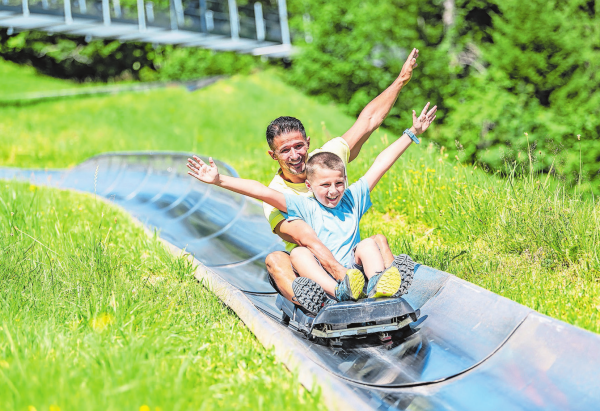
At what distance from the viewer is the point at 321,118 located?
56.5ft

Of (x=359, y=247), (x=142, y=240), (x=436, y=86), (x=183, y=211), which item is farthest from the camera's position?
(x=436, y=86)

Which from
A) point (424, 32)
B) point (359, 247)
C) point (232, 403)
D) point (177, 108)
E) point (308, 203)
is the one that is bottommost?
point (232, 403)

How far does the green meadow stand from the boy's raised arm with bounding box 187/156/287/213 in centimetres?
70

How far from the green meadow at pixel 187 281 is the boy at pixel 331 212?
514 mm

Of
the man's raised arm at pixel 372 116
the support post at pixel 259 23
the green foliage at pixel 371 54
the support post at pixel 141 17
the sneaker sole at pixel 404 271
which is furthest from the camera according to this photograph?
the support post at pixel 259 23

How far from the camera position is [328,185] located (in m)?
3.59

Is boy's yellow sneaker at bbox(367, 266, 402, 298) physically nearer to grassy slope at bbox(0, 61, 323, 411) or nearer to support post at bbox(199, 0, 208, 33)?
grassy slope at bbox(0, 61, 323, 411)

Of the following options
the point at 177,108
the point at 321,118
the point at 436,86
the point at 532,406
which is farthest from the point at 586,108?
the point at 532,406

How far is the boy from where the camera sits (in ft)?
11.2

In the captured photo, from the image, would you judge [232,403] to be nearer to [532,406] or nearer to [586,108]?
[532,406]

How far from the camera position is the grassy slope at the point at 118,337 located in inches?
96.3

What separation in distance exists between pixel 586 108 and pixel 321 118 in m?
6.38

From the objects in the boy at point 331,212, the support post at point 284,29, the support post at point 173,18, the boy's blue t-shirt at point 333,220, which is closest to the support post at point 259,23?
the support post at point 284,29

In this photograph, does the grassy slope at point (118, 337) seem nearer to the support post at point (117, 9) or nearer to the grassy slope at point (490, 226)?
the grassy slope at point (490, 226)
